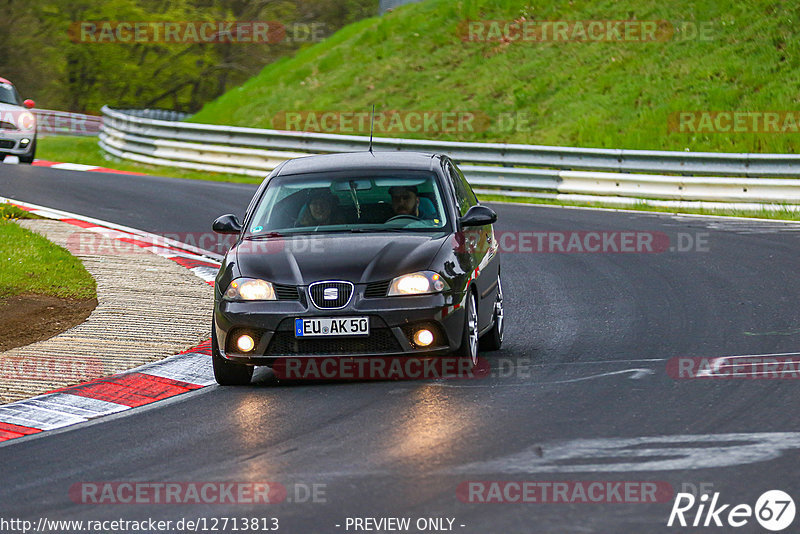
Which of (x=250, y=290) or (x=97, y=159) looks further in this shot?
(x=97, y=159)

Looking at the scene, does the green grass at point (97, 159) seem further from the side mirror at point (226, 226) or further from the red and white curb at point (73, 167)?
the side mirror at point (226, 226)

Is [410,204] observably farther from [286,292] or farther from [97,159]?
[97,159]

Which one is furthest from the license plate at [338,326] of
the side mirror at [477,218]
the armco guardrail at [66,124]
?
the armco guardrail at [66,124]

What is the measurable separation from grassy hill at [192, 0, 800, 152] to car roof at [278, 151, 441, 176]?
15231 millimetres

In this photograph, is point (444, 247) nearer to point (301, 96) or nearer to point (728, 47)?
point (728, 47)

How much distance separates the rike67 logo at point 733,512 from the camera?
5.27 m

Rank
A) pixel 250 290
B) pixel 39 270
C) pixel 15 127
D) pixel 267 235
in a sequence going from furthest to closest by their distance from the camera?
pixel 15 127 < pixel 39 270 < pixel 267 235 < pixel 250 290

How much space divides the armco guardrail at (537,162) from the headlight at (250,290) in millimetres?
13114

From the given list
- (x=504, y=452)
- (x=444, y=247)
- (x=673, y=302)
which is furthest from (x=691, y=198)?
(x=504, y=452)

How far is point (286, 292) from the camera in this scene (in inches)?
331

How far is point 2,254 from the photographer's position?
1381 cm

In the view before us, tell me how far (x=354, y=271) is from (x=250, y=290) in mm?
740

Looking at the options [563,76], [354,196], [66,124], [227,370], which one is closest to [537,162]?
[563,76]

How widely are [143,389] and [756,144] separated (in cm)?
1782
